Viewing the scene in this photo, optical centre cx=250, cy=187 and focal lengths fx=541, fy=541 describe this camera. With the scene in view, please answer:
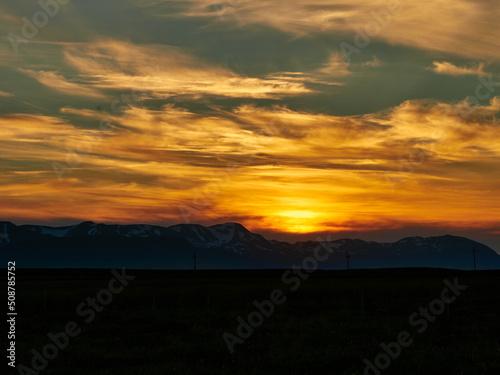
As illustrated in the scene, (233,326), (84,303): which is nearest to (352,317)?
(233,326)

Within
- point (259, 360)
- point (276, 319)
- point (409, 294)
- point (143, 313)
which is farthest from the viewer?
point (409, 294)

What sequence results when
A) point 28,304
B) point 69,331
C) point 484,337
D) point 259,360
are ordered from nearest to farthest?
point 259,360 → point 484,337 → point 69,331 → point 28,304

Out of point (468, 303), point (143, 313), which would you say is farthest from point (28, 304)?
point (468, 303)

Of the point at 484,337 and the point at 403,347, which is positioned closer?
the point at 403,347

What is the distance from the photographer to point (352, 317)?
4125cm

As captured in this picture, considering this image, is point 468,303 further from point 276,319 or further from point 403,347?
point 403,347

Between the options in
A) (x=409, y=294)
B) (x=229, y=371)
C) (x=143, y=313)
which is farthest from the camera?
(x=409, y=294)

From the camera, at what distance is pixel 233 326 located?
3666 cm

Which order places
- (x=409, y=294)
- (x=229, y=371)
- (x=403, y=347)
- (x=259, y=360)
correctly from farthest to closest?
(x=409, y=294) → (x=403, y=347) → (x=259, y=360) → (x=229, y=371)

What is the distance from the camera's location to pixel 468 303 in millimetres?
54719

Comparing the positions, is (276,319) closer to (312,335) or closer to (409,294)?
(312,335)

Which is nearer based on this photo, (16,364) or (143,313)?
(16,364)

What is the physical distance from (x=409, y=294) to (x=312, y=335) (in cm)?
3850

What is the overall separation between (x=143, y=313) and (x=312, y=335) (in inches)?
686
